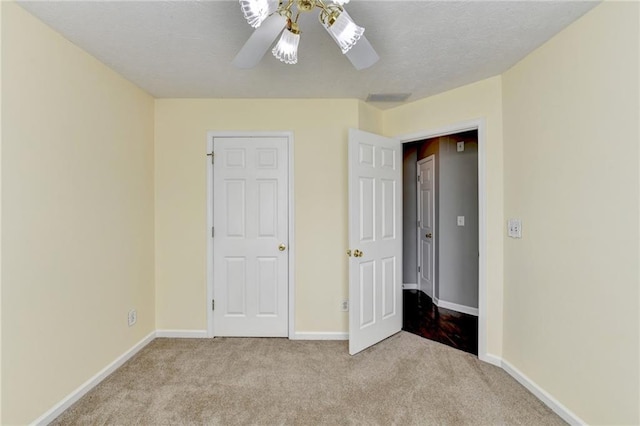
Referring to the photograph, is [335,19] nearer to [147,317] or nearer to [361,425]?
[361,425]

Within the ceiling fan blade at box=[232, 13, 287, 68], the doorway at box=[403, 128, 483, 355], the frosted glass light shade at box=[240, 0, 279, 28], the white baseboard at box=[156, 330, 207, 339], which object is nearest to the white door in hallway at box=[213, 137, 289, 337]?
the white baseboard at box=[156, 330, 207, 339]

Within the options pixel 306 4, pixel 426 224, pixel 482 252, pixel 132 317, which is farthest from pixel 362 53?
pixel 426 224

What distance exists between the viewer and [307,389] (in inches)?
78.0

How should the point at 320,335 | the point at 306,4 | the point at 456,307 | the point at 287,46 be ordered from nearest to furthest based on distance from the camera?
the point at 306,4 < the point at 287,46 < the point at 320,335 < the point at 456,307

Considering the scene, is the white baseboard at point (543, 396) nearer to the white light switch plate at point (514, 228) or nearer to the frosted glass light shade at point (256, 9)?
the white light switch plate at point (514, 228)

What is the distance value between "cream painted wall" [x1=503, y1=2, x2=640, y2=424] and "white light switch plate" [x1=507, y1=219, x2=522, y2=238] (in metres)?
0.05

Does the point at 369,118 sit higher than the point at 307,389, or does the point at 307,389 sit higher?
the point at 369,118

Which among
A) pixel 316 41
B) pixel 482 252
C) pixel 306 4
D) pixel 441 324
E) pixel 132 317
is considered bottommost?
pixel 441 324

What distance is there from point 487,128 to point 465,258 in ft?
5.81

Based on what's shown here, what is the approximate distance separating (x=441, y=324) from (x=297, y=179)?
221 cm

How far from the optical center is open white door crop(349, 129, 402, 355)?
8.17ft

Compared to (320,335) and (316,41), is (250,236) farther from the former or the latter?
(316,41)

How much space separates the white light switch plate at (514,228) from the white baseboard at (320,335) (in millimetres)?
1687

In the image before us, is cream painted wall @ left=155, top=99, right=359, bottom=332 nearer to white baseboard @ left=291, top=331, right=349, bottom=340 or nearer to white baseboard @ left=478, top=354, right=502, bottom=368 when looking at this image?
white baseboard @ left=291, top=331, right=349, bottom=340
